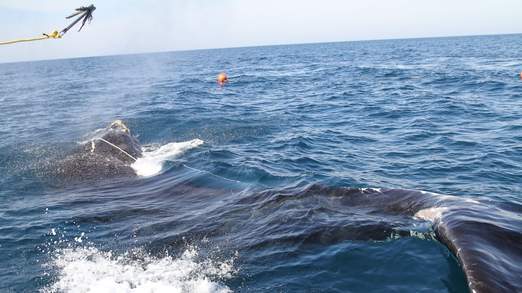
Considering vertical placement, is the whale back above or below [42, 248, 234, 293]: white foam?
above

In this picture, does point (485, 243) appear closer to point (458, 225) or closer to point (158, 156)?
point (458, 225)

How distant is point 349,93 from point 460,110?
10266mm

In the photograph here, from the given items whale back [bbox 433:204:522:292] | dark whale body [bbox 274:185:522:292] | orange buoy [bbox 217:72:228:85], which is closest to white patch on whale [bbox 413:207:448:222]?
dark whale body [bbox 274:185:522:292]

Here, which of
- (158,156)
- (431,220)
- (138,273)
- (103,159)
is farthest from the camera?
(158,156)

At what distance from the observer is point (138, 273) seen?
8055 millimetres

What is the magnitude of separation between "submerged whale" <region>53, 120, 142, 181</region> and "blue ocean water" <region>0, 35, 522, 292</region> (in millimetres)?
789

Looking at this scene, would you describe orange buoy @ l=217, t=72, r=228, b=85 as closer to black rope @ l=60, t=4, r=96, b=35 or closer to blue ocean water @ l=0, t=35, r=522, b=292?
blue ocean water @ l=0, t=35, r=522, b=292

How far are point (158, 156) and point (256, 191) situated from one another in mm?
6622

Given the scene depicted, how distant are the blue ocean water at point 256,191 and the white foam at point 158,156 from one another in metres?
0.55

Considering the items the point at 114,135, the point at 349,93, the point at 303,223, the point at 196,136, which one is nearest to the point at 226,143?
the point at 196,136

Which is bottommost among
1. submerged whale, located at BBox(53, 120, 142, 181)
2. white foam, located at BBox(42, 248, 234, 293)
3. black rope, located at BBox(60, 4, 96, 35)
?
white foam, located at BBox(42, 248, 234, 293)

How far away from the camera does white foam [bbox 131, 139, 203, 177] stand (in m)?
14.6

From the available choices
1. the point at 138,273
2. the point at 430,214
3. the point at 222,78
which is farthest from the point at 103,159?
the point at 222,78

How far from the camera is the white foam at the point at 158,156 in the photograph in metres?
14.6
